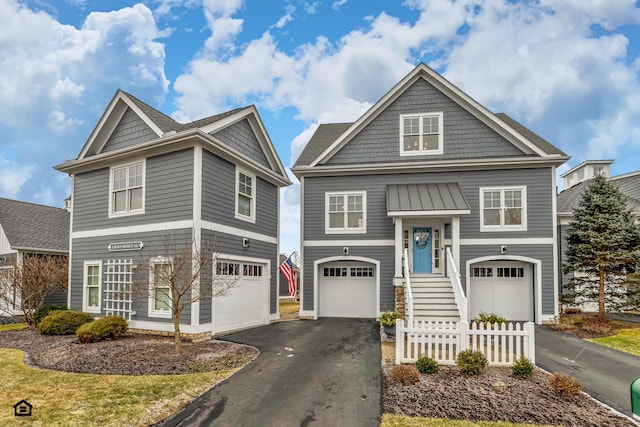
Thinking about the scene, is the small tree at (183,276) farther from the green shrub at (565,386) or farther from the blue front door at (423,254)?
the green shrub at (565,386)

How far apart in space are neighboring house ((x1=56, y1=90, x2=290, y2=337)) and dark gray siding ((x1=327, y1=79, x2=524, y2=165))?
13.3 feet

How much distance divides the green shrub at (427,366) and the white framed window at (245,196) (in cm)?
823

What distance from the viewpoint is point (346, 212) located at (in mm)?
16656

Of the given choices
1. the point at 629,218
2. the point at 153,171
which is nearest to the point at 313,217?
the point at 153,171

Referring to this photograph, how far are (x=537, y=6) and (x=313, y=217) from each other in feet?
37.8

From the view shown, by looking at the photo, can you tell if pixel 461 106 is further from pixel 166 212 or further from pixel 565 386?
pixel 166 212

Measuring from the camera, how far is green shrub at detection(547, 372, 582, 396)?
658 cm

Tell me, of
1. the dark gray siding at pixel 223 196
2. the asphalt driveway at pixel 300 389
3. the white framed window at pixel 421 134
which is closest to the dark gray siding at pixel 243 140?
the dark gray siding at pixel 223 196

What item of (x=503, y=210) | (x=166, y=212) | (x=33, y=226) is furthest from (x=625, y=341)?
(x=33, y=226)

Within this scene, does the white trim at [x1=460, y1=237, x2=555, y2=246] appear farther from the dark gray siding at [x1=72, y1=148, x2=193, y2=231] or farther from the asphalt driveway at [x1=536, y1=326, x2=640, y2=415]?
the dark gray siding at [x1=72, y1=148, x2=193, y2=231]

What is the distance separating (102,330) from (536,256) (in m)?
15.5

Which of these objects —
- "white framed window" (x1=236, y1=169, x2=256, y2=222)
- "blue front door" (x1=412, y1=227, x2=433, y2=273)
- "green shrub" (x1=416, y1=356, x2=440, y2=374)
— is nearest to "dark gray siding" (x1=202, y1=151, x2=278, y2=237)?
"white framed window" (x1=236, y1=169, x2=256, y2=222)

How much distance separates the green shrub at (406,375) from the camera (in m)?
7.21

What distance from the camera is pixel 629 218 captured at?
569 inches
